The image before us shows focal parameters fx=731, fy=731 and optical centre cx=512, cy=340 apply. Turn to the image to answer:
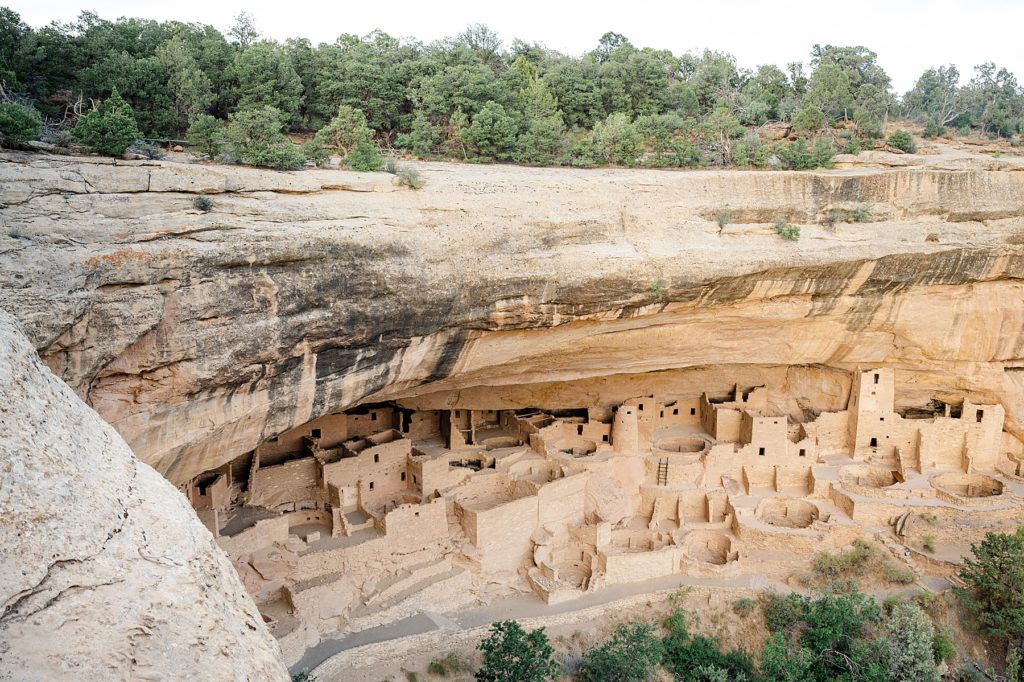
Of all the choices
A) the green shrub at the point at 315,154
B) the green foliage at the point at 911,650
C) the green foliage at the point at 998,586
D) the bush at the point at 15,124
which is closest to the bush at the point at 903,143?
the green foliage at the point at 998,586

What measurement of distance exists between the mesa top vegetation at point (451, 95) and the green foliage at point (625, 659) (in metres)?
9.86

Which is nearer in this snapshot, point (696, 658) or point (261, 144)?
point (261, 144)

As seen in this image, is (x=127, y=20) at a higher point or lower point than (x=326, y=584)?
higher

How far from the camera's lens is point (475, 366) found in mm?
14172

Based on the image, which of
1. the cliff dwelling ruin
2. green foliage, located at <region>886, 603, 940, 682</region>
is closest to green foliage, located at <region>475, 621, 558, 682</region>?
the cliff dwelling ruin

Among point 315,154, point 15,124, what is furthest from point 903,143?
point 15,124

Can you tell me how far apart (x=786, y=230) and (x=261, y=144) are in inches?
377

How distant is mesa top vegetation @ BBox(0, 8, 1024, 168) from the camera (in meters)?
14.2

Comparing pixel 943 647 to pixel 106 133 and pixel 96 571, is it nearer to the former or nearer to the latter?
pixel 96 571

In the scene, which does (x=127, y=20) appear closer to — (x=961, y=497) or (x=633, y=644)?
(x=633, y=644)

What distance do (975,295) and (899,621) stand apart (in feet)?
24.1

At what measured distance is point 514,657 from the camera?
43.0 feet

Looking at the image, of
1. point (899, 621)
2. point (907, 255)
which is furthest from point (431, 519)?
point (907, 255)

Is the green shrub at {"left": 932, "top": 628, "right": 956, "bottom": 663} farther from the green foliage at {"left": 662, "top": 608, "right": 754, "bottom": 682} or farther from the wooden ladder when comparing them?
the wooden ladder
